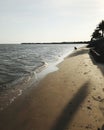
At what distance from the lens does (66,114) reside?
834 centimetres

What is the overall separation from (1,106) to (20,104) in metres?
0.89

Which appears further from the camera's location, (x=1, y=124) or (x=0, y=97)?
(x=0, y=97)

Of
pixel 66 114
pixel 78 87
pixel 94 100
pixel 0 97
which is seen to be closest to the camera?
pixel 66 114

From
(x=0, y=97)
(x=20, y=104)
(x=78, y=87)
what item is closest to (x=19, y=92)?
(x=0, y=97)

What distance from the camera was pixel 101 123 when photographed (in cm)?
730

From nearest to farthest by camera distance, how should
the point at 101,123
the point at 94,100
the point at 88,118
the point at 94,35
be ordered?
the point at 101,123 → the point at 88,118 → the point at 94,100 → the point at 94,35

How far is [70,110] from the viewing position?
874 cm

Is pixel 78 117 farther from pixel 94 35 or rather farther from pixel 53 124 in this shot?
pixel 94 35

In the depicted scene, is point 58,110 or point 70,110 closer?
point 70,110

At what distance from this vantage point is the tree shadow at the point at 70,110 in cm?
735

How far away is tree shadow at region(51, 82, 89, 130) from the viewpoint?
289 inches

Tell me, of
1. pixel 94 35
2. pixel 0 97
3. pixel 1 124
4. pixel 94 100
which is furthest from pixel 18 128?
pixel 94 35

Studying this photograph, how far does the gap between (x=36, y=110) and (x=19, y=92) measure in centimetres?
398

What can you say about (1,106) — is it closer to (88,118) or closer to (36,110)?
(36,110)
